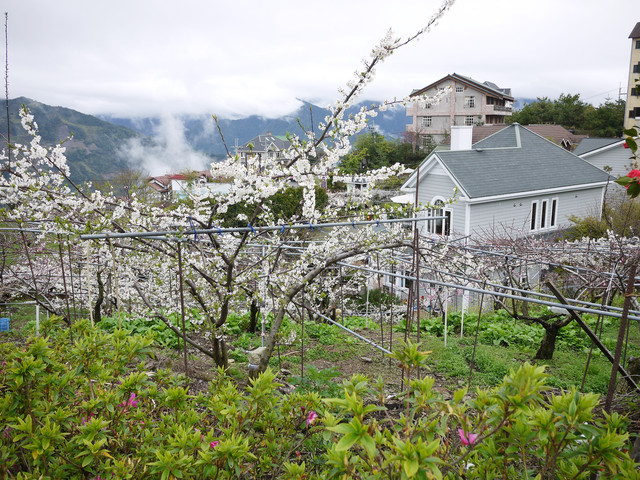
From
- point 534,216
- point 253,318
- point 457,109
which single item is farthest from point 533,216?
point 457,109

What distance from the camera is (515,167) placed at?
677 inches

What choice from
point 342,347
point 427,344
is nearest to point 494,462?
point 342,347

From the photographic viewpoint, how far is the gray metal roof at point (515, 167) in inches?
608

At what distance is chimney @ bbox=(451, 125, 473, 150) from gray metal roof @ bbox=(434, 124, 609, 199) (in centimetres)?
59

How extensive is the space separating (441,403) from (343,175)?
123 inches

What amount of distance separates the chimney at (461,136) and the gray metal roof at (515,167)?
594mm

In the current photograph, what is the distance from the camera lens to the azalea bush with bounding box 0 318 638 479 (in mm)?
1386

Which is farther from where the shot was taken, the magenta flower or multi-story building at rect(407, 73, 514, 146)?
multi-story building at rect(407, 73, 514, 146)

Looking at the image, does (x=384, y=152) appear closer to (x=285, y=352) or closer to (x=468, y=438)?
(x=285, y=352)

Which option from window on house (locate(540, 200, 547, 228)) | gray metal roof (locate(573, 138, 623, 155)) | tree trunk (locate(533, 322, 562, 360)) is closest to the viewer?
tree trunk (locate(533, 322, 562, 360))

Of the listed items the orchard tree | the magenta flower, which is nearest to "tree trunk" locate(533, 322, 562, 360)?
the orchard tree

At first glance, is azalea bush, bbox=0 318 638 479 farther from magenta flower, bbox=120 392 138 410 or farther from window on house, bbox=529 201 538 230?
window on house, bbox=529 201 538 230

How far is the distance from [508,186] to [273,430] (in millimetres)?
15784

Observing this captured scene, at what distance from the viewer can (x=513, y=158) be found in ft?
58.1
